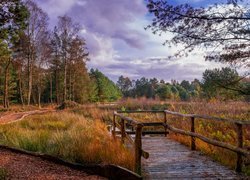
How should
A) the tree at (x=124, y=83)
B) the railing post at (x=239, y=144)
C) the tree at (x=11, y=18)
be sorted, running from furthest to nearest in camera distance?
the tree at (x=124, y=83) → the tree at (x=11, y=18) → the railing post at (x=239, y=144)

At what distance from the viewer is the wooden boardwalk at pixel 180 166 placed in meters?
5.38

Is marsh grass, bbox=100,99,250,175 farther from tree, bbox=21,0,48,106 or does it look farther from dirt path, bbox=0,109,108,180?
tree, bbox=21,0,48,106

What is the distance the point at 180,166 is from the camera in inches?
238

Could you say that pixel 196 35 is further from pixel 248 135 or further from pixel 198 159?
pixel 248 135

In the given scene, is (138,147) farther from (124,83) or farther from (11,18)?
(124,83)

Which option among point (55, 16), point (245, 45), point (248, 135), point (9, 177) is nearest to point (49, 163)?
point (9, 177)

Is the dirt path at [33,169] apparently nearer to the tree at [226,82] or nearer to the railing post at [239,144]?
the railing post at [239,144]

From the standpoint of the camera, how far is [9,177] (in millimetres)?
5613

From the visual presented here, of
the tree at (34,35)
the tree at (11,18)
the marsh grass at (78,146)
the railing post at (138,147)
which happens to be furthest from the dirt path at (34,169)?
the tree at (34,35)

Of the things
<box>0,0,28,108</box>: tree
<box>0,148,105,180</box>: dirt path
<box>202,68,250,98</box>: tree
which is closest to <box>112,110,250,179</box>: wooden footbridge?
<box>202,68,250,98</box>: tree

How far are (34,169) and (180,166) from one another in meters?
3.18

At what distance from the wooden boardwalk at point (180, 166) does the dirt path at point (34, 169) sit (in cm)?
122

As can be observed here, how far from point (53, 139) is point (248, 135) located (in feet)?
20.1

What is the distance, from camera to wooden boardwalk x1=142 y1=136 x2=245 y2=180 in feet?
17.7
